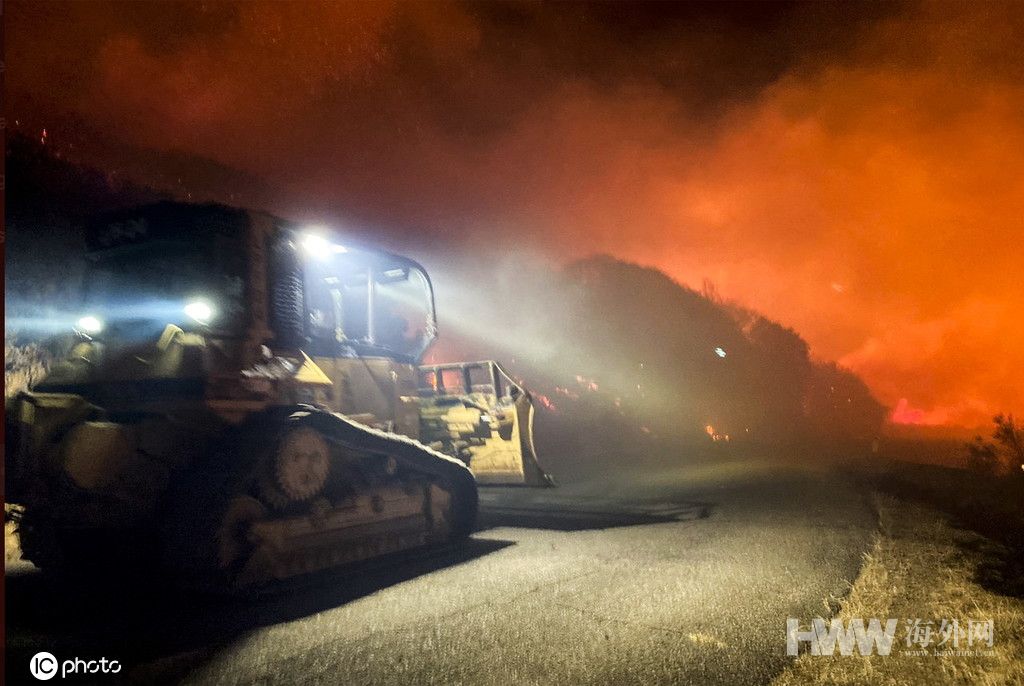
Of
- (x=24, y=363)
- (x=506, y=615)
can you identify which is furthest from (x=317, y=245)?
(x=24, y=363)

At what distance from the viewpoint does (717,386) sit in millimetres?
46281

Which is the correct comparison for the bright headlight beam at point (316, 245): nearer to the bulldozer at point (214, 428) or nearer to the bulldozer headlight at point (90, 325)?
the bulldozer at point (214, 428)

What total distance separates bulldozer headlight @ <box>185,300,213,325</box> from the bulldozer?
0.04 feet

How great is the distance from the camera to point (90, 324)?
224 inches

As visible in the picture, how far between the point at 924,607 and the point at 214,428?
5335 mm

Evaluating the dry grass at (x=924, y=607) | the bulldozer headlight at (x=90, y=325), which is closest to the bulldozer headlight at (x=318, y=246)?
the bulldozer headlight at (x=90, y=325)

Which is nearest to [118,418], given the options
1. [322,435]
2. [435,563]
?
[322,435]

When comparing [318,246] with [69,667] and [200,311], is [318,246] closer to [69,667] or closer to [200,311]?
[200,311]

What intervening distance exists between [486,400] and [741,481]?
591cm

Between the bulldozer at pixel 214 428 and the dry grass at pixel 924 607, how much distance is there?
3.85 meters

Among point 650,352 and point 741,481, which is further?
point 650,352

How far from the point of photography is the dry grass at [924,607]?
2.82 m

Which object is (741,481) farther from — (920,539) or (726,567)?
(726,567)

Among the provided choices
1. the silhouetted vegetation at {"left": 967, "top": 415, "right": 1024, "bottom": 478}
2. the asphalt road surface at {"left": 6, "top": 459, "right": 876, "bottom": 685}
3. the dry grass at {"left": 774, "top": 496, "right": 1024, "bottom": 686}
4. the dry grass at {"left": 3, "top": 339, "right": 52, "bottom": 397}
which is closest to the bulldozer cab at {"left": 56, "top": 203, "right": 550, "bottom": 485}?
the asphalt road surface at {"left": 6, "top": 459, "right": 876, "bottom": 685}
